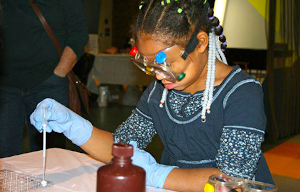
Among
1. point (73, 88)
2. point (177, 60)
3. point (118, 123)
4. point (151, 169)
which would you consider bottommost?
point (118, 123)

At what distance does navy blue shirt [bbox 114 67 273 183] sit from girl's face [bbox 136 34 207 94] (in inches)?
4.3

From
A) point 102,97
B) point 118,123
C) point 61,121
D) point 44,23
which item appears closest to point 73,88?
point 44,23

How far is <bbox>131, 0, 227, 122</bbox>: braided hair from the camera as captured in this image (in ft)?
4.57

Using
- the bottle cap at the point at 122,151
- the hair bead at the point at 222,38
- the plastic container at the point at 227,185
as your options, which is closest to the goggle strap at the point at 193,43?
the hair bead at the point at 222,38

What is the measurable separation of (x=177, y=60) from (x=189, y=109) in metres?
0.24

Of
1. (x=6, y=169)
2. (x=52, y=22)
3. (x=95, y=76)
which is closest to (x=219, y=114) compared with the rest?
(x=6, y=169)

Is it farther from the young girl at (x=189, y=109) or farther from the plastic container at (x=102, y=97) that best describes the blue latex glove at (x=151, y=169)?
the plastic container at (x=102, y=97)

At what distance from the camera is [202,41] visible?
1.46 meters

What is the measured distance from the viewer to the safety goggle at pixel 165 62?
134 centimetres

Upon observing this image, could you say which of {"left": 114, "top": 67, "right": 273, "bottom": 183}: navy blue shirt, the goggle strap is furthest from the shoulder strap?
the goggle strap

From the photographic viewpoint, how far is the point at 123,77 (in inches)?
263

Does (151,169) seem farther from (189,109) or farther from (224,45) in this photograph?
(224,45)

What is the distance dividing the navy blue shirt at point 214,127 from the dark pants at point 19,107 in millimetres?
964

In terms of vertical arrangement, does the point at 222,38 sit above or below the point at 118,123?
above
